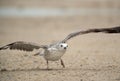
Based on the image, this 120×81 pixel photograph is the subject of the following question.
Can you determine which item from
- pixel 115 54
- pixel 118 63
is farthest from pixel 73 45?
pixel 118 63

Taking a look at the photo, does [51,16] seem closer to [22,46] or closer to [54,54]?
[22,46]

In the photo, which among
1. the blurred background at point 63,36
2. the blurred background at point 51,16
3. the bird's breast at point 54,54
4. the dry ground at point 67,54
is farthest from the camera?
the blurred background at point 51,16

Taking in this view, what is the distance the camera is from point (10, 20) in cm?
3008

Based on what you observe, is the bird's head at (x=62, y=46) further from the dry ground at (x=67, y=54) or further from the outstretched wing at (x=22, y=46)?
the dry ground at (x=67, y=54)

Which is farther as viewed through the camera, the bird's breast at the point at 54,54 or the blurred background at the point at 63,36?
the bird's breast at the point at 54,54

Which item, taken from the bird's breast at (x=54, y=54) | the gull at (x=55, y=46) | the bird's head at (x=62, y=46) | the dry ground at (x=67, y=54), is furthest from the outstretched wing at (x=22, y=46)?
the dry ground at (x=67, y=54)

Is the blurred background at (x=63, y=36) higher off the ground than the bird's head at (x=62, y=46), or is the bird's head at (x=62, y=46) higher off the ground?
the bird's head at (x=62, y=46)

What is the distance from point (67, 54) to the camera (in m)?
19.2

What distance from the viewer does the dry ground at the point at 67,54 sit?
1559 centimetres

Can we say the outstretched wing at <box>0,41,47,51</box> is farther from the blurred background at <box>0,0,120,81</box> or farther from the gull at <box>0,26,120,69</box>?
the blurred background at <box>0,0,120,81</box>

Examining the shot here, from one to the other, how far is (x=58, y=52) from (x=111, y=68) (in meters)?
1.29

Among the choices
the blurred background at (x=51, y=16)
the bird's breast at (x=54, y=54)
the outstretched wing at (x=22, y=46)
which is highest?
the outstretched wing at (x=22, y=46)

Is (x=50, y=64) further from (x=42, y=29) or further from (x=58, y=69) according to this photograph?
(x=42, y=29)

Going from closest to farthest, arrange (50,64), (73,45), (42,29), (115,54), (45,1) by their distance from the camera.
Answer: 1. (50,64)
2. (115,54)
3. (73,45)
4. (42,29)
5. (45,1)
